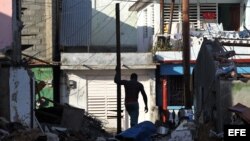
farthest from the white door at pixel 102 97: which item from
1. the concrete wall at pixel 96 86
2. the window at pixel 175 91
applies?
the window at pixel 175 91

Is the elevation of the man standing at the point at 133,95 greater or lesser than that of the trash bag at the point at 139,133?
greater

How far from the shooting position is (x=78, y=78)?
2327 cm

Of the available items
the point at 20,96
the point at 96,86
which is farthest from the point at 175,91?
the point at 20,96

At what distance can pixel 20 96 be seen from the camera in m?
11.3

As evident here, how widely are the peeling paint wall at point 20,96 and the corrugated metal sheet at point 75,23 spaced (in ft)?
46.8

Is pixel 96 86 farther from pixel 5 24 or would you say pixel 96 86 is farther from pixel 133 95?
pixel 5 24

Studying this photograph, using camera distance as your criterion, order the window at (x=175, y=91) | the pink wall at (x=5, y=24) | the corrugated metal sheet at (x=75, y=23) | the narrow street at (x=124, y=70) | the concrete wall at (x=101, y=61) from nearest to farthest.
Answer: the narrow street at (x=124, y=70), the pink wall at (x=5, y=24), the concrete wall at (x=101, y=61), the window at (x=175, y=91), the corrugated metal sheet at (x=75, y=23)

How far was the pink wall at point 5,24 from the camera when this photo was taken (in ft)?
38.8

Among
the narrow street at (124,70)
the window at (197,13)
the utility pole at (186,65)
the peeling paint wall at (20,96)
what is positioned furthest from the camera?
the window at (197,13)

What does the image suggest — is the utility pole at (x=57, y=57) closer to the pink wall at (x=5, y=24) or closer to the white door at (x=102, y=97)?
the white door at (x=102, y=97)

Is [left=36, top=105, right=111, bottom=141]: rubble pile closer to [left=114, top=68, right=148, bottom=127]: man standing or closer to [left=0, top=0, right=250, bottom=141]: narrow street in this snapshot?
[left=0, top=0, right=250, bottom=141]: narrow street

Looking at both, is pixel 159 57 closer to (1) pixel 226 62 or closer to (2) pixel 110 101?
(2) pixel 110 101

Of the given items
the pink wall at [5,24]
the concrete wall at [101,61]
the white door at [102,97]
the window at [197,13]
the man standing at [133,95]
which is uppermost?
the window at [197,13]

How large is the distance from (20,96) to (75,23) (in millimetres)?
15027
